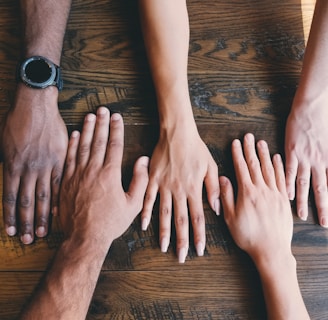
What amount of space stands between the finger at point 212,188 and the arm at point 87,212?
0.56ft

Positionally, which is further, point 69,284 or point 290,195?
point 290,195

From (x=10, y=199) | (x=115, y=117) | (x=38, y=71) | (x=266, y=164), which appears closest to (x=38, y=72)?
(x=38, y=71)

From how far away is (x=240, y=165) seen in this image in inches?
44.1

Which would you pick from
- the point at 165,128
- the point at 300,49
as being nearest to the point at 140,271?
the point at 165,128

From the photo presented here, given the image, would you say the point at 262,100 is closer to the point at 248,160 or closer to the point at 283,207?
the point at 248,160

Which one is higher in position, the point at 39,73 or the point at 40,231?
the point at 39,73

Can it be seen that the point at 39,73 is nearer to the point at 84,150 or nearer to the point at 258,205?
the point at 84,150

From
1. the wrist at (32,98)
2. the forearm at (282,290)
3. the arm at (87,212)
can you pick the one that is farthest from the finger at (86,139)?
the forearm at (282,290)

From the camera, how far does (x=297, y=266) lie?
42.7 inches

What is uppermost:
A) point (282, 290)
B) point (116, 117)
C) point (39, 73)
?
point (39, 73)

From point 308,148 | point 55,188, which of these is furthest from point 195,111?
point 55,188

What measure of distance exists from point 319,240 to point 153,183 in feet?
1.52

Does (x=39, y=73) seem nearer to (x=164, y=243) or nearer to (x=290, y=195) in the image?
(x=164, y=243)

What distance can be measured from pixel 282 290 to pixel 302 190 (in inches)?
10.5
